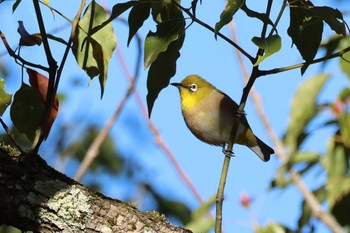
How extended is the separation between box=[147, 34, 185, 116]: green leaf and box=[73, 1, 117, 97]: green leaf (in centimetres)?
16

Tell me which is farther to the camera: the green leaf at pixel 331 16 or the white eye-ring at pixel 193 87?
the white eye-ring at pixel 193 87

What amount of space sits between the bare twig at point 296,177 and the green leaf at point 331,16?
2379 millimetres

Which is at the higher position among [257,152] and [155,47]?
[257,152]

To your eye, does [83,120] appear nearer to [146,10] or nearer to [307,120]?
[307,120]

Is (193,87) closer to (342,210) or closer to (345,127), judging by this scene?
(345,127)

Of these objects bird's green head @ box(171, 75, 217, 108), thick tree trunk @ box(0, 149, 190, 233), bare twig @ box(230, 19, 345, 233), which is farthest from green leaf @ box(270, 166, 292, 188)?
thick tree trunk @ box(0, 149, 190, 233)

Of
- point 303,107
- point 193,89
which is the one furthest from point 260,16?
point 303,107

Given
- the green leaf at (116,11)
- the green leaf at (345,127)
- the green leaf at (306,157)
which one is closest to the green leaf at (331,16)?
the green leaf at (116,11)

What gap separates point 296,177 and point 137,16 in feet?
9.07

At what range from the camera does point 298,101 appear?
5133 millimetres

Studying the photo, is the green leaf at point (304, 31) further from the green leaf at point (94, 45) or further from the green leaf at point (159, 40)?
the green leaf at point (94, 45)

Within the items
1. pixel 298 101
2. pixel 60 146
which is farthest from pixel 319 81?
pixel 60 146

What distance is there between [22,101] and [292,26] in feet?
3.20

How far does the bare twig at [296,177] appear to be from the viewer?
4754 mm
